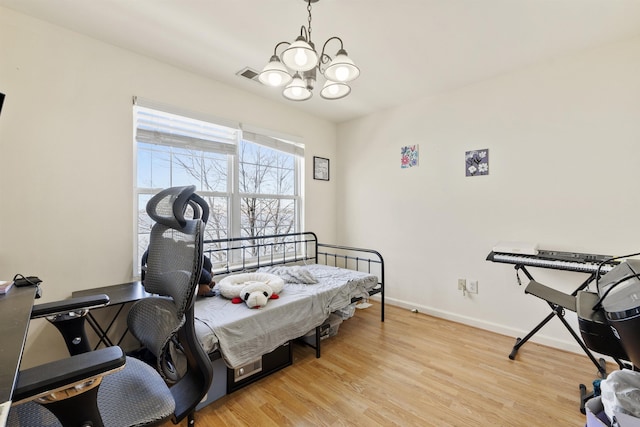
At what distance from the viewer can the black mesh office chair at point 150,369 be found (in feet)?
2.29

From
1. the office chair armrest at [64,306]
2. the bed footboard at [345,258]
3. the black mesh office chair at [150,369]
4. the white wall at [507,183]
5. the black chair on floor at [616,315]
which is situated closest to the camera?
the black mesh office chair at [150,369]

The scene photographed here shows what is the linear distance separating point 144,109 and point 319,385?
2.58 meters

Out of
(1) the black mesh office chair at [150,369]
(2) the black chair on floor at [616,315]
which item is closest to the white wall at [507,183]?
(2) the black chair on floor at [616,315]

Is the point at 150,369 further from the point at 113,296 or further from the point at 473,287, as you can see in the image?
the point at 473,287

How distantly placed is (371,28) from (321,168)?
6.80ft

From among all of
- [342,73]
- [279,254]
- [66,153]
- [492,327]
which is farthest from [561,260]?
[66,153]

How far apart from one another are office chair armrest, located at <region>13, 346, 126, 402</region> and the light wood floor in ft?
3.79

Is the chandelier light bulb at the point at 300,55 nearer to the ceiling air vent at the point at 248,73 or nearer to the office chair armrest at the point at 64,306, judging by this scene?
the ceiling air vent at the point at 248,73

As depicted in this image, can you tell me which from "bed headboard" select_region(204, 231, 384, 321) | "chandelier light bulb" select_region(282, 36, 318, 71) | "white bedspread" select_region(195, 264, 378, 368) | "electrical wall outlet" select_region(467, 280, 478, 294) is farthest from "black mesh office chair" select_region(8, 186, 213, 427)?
"electrical wall outlet" select_region(467, 280, 478, 294)

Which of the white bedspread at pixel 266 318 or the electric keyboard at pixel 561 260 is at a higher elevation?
the electric keyboard at pixel 561 260

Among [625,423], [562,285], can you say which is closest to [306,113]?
[562,285]

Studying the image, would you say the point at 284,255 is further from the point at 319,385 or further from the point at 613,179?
the point at 613,179

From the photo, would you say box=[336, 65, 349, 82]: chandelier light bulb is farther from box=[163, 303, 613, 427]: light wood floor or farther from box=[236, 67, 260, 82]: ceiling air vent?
box=[163, 303, 613, 427]: light wood floor

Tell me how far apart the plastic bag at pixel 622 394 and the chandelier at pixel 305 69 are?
1.92 m
